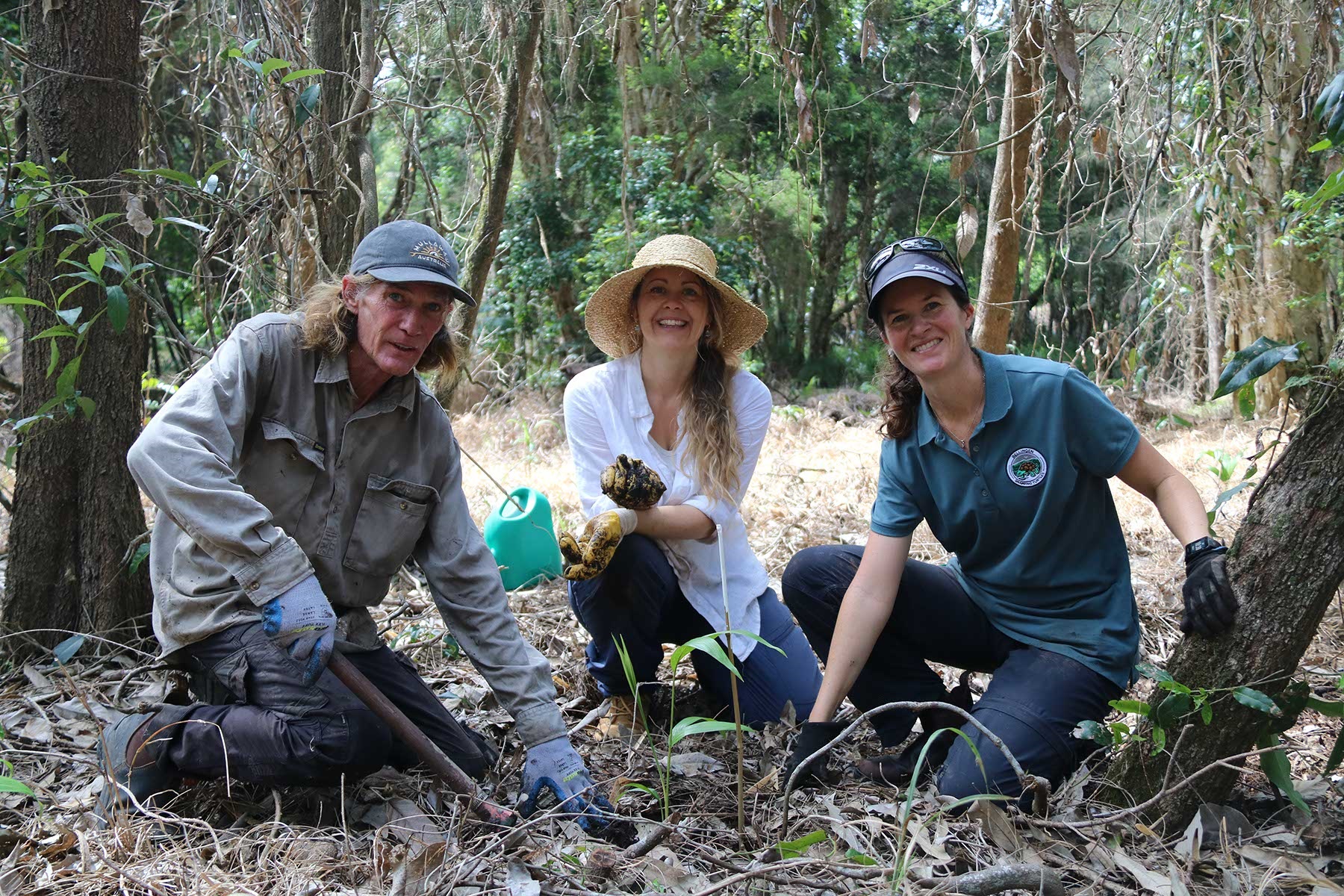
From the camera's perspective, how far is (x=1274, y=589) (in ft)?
5.81

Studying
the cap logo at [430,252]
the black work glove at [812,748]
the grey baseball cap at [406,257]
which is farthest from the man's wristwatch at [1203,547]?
the cap logo at [430,252]

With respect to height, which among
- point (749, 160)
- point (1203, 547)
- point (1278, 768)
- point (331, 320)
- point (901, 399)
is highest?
point (749, 160)

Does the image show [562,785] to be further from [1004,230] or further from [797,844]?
[1004,230]

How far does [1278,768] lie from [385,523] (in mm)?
1858

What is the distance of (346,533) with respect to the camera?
230 centimetres

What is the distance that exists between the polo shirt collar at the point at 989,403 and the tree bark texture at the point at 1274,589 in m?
0.55

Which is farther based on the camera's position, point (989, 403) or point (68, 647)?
point (68, 647)

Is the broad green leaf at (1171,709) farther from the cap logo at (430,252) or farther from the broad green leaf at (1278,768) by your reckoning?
the cap logo at (430,252)

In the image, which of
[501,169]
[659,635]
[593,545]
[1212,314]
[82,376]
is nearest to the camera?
[593,545]

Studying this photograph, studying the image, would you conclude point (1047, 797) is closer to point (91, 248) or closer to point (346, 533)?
point (346, 533)

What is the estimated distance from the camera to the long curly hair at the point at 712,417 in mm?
2738

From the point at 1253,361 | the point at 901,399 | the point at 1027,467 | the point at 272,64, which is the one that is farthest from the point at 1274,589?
the point at 272,64

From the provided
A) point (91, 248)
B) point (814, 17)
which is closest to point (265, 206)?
point (91, 248)

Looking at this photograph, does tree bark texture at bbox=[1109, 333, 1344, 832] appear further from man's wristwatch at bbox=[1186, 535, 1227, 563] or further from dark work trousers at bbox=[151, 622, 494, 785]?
dark work trousers at bbox=[151, 622, 494, 785]
